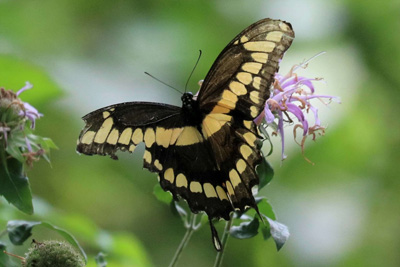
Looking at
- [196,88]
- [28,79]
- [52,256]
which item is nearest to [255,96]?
[52,256]

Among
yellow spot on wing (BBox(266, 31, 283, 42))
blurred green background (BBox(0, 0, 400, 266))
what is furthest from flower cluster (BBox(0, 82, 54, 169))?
blurred green background (BBox(0, 0, 400, 266))

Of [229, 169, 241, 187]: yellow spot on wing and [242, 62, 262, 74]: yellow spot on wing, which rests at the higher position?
[242, 62, 262, 74]: yellow spot on wing

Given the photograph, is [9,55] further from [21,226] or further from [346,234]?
[346,234]

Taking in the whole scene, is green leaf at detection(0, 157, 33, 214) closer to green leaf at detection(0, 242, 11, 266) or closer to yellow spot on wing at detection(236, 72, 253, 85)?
green leaf at detection(0, 242, 11, 266)

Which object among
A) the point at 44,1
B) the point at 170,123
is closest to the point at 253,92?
the point at 170,123

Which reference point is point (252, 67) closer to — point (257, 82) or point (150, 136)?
point (257, 82)

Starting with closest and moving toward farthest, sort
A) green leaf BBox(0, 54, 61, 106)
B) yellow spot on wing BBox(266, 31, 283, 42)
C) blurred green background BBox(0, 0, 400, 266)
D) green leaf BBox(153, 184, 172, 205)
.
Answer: yellow spot on wing BBox(266, 31, 283, 42) < green leaf BBox(153, 184, 172, 205) < green leaf BBox(0, 54, 61, 106) < blurred green background BBox(0, 0, 400, 266)
